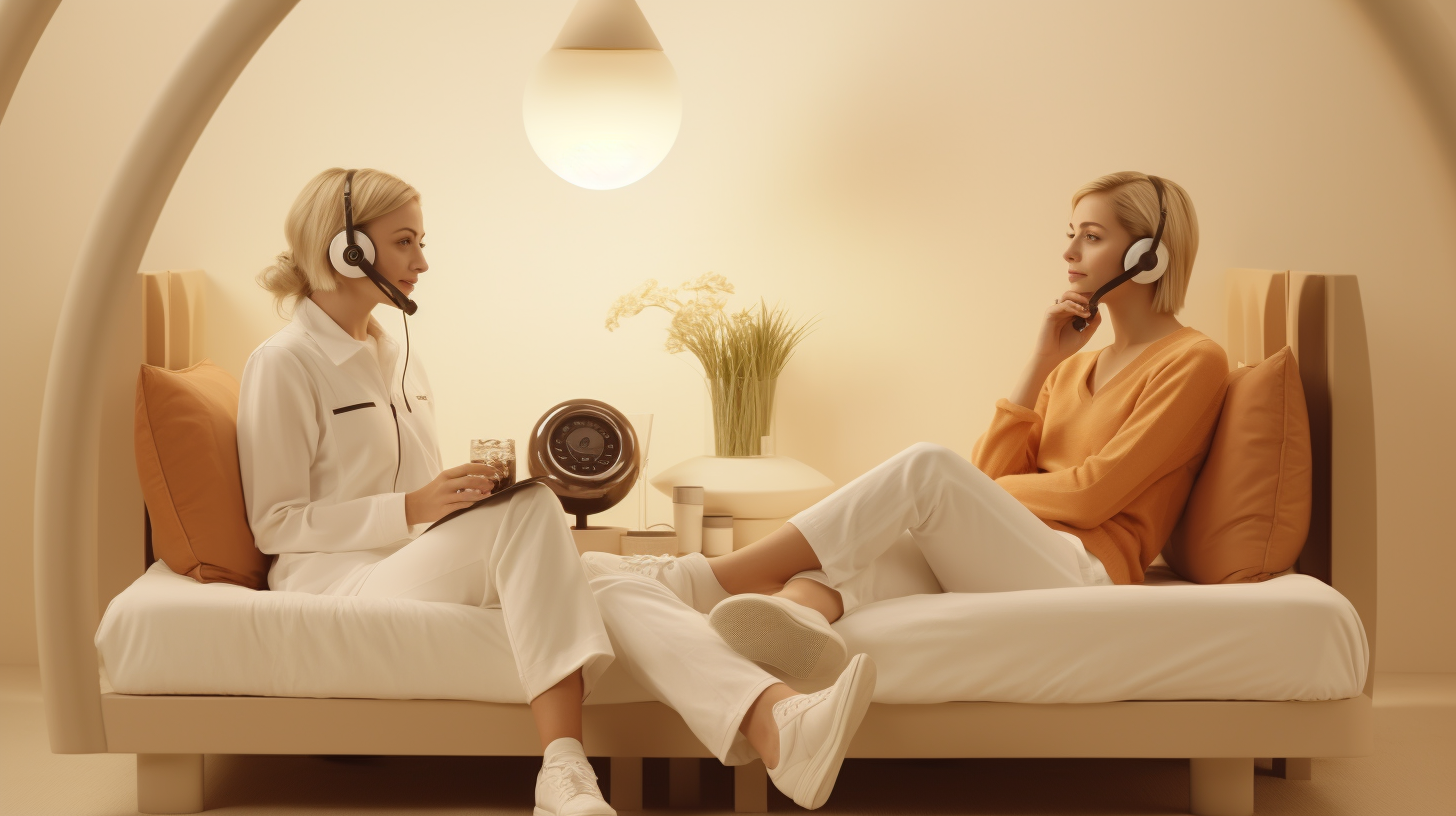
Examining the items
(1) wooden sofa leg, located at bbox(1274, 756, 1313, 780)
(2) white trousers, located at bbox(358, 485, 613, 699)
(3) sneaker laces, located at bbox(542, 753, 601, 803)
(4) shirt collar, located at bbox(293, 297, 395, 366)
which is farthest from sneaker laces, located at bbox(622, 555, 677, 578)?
(1) wooden sofa leg, located at bbox(1274, 756, 1313, 780)

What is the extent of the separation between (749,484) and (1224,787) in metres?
1.31

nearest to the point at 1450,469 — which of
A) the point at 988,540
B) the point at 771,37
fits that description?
the point at 988,540

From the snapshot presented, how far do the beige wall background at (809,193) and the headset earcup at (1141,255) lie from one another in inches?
33.9

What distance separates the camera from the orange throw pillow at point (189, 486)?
8.16 feet

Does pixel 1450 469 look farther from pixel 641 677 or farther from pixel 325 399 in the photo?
pixel 325 399

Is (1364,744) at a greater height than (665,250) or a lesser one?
lesser

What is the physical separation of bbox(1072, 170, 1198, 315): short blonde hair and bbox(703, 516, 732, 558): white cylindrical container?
1122 millimetres

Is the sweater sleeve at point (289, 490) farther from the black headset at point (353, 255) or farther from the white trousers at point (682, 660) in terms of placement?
the white trousers at point (682, 660)

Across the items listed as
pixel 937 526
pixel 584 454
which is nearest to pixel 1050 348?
pixel 937 526

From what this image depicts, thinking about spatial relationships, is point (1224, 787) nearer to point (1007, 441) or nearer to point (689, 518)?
point (1007, 441)

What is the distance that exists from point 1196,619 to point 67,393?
2086 millimetres

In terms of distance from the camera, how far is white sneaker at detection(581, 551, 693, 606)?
245 centimetres

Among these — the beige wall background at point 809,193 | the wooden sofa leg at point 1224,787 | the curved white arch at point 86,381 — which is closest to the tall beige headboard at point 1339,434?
the wooden sofa leg at point 1224,787

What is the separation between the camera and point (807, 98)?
3.66 m
